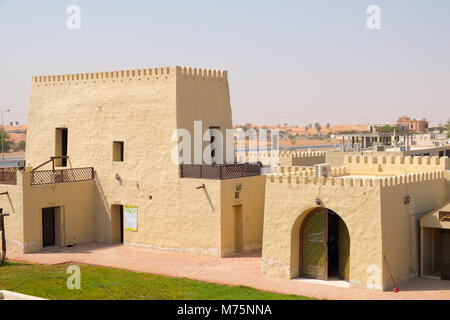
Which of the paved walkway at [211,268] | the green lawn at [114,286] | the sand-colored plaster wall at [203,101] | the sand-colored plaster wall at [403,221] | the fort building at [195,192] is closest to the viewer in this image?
the green lawn at [114,286]

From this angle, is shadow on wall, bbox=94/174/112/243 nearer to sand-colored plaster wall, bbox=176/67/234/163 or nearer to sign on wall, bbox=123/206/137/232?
sign on wall, bbox=123/206/137/232

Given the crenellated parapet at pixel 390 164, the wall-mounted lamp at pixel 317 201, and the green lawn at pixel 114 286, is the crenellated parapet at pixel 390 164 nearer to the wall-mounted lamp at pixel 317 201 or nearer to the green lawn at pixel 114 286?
the wall-mounted lamp at pixel 317 201

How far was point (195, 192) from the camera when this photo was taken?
23.7m

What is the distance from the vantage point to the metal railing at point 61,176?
24688 millimetres

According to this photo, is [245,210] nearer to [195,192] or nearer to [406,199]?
[195,192]

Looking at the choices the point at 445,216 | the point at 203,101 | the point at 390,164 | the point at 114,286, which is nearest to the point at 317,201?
the point at 445,216

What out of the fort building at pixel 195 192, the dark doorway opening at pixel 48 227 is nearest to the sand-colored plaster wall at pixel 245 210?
the fort building at pixel 195 192

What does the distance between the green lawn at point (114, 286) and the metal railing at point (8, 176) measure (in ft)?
15.1

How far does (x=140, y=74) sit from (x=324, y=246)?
36.0 feet

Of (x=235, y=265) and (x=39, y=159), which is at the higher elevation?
(x=39, y=159)
